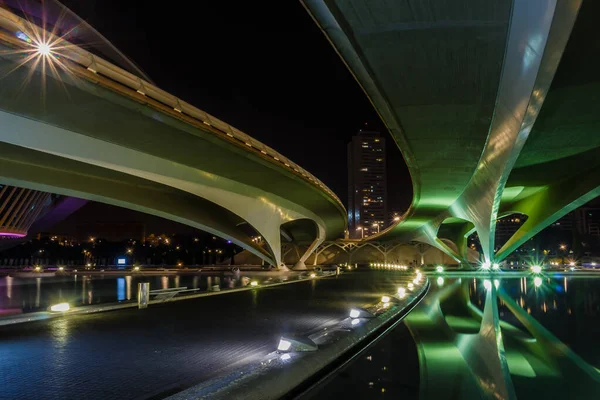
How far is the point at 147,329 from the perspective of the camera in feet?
24.0

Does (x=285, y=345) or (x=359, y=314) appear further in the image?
(x=359, y=314)

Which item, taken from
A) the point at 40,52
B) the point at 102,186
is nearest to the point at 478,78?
the point at 40,52

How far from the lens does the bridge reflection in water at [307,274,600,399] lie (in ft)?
13.1

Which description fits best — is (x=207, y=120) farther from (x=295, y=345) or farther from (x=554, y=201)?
(x=554, y=201)

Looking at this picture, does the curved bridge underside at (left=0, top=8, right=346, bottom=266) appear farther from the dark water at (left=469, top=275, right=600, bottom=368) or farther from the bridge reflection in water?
the dark water at (left=469, top=275, right=600, bottom=368)

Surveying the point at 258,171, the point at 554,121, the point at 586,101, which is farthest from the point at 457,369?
the point at 258,171

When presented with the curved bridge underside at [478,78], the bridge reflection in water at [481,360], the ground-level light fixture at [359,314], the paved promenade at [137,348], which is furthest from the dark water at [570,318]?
the curved bridge underside at [478,78]

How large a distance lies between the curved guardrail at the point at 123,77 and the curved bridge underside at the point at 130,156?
4.4 inches

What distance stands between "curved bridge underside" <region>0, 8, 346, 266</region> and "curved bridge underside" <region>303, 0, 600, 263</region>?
26.3 ft

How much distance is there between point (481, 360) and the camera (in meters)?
5.10

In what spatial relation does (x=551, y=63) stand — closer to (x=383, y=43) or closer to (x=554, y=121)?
(x=383, y=43)

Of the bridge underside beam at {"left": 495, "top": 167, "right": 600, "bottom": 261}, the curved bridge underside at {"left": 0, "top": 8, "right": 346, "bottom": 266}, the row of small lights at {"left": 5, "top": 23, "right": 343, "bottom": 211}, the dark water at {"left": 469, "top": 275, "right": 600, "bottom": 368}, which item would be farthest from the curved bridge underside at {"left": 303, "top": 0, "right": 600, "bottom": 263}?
the curved bridge underside at {"left": 0, "top": 8, "right": 346, "bottom": 266}

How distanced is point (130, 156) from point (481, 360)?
17.9 m

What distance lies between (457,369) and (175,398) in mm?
2861
